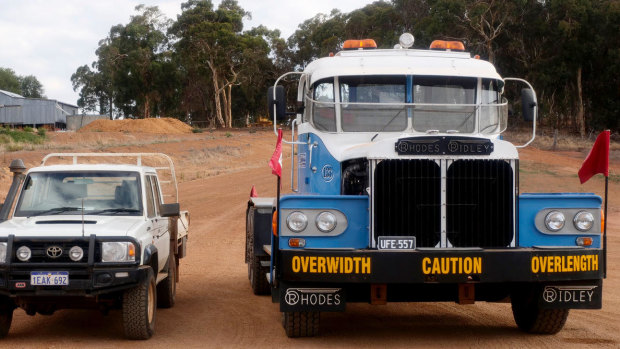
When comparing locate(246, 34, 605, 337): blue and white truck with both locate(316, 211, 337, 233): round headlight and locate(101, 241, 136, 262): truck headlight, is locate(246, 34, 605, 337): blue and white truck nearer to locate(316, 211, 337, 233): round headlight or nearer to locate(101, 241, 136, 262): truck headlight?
locate(316, 211, 337, 233): round headlight

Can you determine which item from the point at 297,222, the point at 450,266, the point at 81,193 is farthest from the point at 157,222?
the point at 450,266

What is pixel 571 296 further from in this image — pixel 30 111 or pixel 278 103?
pixel 30 111

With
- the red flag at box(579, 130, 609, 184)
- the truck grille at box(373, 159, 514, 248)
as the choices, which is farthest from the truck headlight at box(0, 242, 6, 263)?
the red flag at box(579, 130, 609, 184)

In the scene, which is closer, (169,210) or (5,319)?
(5,319)

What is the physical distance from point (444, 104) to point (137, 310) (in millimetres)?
4256

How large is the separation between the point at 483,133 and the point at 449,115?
467 millimetres

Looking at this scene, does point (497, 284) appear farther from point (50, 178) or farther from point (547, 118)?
point (547, 118)

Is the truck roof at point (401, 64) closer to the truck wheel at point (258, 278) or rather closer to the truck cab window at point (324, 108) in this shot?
the truck cab window at point (324, 108)

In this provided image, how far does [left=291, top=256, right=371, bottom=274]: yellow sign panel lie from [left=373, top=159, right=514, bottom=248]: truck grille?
38 centimetres

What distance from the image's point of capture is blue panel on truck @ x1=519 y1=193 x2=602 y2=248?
8039 mm

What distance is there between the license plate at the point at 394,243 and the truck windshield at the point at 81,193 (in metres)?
3.09

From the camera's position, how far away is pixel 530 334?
8.95 m

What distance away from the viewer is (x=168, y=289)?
1055 centimetres

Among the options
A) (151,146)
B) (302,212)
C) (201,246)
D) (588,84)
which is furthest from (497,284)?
(588,84)
